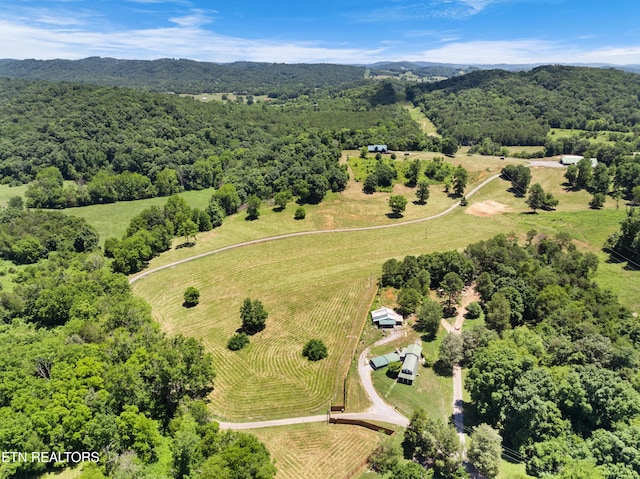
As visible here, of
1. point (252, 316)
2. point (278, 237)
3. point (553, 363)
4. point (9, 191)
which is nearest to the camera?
point (553, 363)

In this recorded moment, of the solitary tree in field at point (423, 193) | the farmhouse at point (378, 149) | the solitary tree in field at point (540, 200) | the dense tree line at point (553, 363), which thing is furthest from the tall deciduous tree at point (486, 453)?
the farmhouse at point (378, 149)

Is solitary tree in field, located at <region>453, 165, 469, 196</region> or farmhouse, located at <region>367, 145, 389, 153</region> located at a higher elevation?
farmhouse, located at <region>367, 145, 389, 153</region>

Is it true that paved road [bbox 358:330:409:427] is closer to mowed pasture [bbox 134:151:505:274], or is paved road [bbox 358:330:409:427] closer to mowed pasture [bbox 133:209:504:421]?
mowed pasture [bbox 133:209:504:421]

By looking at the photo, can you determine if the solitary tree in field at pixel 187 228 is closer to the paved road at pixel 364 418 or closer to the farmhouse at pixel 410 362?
the paved road at pixel 364 418

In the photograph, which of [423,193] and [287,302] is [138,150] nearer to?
[287,302]

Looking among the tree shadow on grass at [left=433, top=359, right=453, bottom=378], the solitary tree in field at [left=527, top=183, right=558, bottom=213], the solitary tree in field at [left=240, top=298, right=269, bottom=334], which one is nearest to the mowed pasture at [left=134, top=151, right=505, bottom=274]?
the solitary tree in field at [left=527, top=183, right=558, bottom=213]

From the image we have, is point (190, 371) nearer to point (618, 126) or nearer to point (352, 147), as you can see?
point (352, 147)

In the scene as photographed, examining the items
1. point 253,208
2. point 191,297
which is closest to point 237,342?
point 191,297
